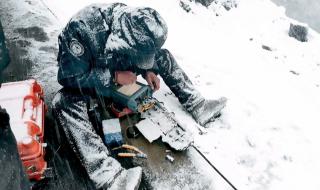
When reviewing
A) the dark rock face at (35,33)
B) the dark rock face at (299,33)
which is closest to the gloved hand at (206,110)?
the dark rock face at (35,33)

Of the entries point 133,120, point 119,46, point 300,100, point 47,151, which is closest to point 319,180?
point 300,100

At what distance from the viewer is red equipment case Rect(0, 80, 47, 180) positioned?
288cm

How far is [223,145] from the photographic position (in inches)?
149

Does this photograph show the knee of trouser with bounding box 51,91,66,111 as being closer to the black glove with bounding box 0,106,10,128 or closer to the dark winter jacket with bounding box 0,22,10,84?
the dark winter jacket with bounding box 0,22,10,84

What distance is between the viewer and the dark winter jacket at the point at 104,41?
3.15 m

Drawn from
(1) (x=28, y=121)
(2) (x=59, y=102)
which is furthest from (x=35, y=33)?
(1) (x=28, y=121)

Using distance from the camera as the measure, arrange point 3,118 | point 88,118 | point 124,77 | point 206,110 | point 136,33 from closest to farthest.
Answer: point 3,118, point 136,33, point 88,118, point 124,77, point 206,110

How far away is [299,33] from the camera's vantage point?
27.3 ft

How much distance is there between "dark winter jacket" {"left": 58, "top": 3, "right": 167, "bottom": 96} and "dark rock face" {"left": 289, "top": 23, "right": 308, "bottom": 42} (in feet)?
19.8

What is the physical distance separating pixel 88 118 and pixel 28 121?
1.93 feet

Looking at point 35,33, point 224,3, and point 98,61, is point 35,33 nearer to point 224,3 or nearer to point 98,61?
point 98,61

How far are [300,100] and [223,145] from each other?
1.75 m

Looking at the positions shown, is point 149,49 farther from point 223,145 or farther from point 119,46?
point 223,145

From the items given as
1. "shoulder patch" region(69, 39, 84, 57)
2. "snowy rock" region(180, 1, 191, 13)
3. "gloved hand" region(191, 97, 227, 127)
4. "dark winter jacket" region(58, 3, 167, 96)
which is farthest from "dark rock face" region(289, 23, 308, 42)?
"shoulder patch" region(69, 39, 84, 57)
